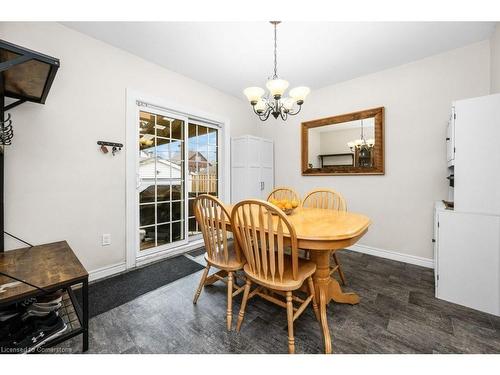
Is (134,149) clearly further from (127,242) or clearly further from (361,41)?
(361,41)

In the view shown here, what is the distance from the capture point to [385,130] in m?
2.88

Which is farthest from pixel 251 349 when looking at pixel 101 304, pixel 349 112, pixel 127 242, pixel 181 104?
pixel 349 112

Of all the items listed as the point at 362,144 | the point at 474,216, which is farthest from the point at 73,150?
the point at 474,216

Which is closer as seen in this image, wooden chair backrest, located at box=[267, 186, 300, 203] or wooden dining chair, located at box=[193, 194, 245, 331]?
wooden dining chair, located at box=[193, 194, 245, 331]

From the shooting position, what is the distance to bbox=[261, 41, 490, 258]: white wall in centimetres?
241

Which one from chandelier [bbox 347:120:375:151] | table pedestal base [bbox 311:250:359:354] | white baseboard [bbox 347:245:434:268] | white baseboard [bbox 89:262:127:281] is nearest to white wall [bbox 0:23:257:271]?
white baseboard [bbox 89:262:127:281]

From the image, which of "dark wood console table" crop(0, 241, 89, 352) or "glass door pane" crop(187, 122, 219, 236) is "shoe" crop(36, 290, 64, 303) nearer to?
"dark wood console table" crop(0, 241, 89, 352)

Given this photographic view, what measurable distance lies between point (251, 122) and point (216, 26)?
218cm

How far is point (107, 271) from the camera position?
7.63ft

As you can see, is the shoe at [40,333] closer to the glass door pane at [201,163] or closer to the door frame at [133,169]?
the door frame at [133,169]

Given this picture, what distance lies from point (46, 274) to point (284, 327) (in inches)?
63.5

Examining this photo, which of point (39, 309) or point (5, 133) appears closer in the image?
point (39, 309)

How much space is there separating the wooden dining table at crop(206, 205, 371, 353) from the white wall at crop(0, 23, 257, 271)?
4.55 feet

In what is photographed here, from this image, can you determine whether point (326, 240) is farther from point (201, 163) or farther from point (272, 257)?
point (201, 163)
